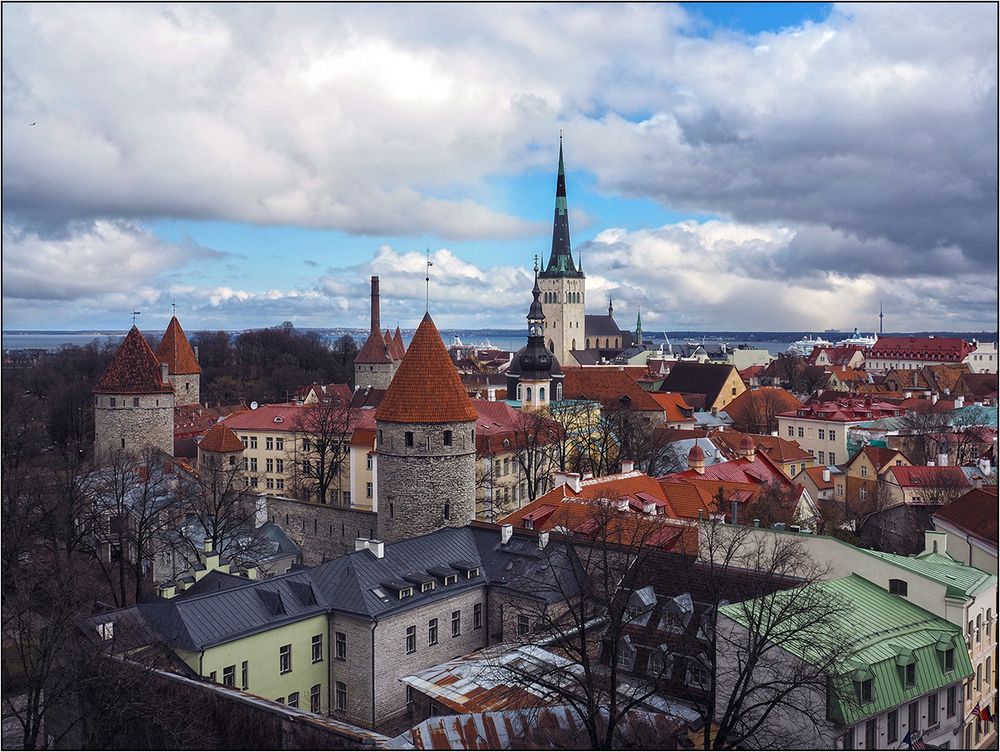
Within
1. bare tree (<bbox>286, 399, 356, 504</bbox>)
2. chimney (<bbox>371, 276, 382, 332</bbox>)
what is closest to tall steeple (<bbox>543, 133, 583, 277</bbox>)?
chimney (<bbox>371, 276, 382, 332</bbox>)

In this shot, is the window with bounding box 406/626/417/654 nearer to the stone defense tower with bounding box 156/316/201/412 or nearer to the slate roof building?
the slate roof building

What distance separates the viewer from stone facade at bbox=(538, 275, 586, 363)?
358 feet

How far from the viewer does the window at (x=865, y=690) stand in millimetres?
15508

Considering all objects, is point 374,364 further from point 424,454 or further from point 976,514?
point 976,514

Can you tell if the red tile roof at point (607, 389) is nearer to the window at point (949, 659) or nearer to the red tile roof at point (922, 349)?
the window at point (949, 659)

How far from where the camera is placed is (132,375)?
43.8 metres

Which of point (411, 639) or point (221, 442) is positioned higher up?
point (221, 442)

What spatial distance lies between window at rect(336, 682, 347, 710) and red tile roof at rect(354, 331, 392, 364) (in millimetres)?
48111

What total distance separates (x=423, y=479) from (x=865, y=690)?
14004 millimetres

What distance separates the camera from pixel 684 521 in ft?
86.5

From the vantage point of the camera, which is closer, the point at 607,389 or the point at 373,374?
the point at 607,389

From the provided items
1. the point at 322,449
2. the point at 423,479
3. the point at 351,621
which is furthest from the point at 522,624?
the point at 322,449

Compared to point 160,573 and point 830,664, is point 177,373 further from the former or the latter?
point 830,664

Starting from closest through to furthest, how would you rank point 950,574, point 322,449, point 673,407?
point 950,574 < point 322,449 < point 673,407
